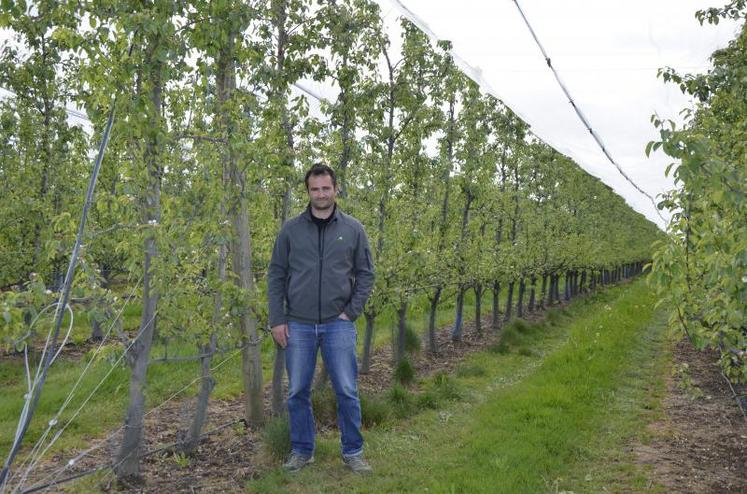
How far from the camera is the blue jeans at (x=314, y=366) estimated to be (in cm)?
540

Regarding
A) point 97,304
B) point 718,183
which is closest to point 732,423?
point 718,183

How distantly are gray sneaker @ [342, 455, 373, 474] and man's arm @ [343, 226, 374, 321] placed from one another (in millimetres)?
1199

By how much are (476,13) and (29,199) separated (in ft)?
26.6

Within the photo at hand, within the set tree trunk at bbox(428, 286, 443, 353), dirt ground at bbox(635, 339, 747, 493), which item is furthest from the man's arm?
tree trunk at bbox(428, 286, 443, 353)

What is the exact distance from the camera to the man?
5336mm

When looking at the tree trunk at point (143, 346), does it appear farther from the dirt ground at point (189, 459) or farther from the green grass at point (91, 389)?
the green grass at point (91, 389)

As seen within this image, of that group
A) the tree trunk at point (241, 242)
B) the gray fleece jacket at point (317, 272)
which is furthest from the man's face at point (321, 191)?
the tree trunk at point (241, 242)

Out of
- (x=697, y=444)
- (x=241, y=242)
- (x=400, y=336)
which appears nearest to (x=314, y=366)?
(x=241, y=242)

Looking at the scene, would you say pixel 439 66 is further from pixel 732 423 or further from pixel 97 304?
pixel 97 304

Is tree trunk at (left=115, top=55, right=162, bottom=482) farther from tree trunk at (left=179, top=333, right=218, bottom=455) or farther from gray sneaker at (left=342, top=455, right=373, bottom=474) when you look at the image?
gray sneaker at (left=342, top=455, right=373, bottom=474)

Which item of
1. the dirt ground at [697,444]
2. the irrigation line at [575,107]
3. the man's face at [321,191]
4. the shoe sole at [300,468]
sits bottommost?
the dirt ground at [697,444]

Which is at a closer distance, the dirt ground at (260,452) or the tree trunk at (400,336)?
the dirt ground at (260,452)

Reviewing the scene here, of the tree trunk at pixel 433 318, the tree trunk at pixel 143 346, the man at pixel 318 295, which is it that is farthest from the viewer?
the tree trunk at pixel 433 318

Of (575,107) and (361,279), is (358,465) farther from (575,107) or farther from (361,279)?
(575,107)
